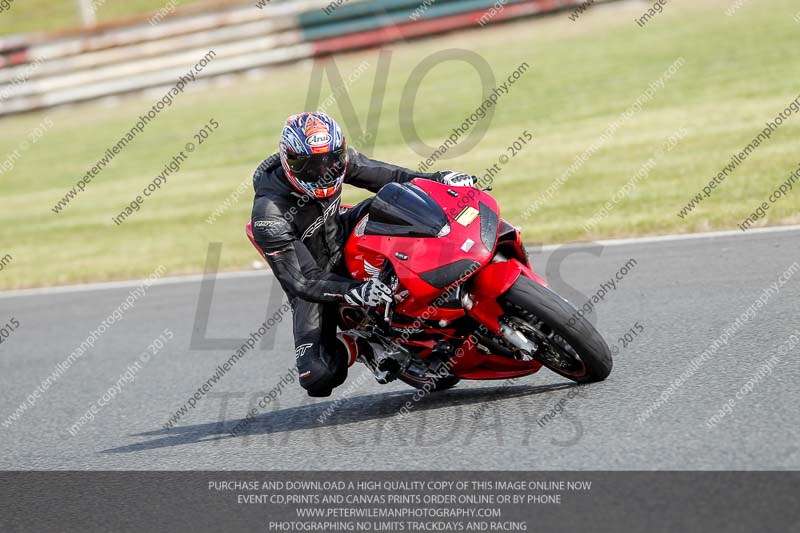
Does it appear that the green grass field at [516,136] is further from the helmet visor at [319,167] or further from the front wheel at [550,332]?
the helmet visor at [319,167]

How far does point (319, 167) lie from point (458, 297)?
122 centimetres

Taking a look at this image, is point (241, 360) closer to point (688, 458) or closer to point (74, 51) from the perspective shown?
point (688, 458)

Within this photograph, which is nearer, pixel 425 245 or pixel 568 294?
pixel 425 245

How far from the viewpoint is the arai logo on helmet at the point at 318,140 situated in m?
5.88

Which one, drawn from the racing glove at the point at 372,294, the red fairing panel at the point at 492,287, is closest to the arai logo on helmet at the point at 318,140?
the racing glove at the point at 372,294

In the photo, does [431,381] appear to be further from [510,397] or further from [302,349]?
[302,349]

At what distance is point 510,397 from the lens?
19.8ft

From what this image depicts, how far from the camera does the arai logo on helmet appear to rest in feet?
19.3
